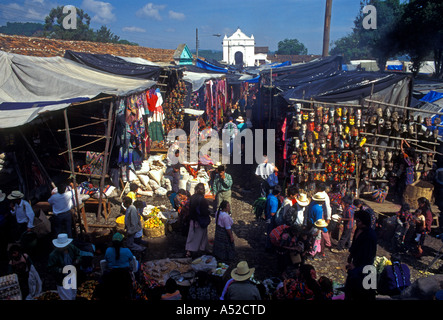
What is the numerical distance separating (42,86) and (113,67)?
144 inches

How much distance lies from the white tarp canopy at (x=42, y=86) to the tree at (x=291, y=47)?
76984 millimetres

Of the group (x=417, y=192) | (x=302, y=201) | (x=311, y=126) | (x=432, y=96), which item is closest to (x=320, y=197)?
(x=302, y=201)

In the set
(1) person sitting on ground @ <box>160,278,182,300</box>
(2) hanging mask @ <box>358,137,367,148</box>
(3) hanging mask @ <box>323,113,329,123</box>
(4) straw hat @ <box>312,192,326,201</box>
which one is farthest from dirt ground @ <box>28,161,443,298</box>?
(3) hanging mask @ <box>323,113,329,123</box>

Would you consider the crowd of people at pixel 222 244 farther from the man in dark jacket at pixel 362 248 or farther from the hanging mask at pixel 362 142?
the hanging mask at pixel 362 142

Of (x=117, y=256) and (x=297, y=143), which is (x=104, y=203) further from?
(x=297, y=143)

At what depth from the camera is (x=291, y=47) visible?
270ft

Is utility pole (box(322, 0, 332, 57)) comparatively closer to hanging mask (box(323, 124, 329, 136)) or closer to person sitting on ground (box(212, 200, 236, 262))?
hanging mask (box(323, 124, 329, 136))

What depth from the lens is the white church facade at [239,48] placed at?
201ft

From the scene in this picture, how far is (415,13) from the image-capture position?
802 inches

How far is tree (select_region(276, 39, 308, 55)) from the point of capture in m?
81.4

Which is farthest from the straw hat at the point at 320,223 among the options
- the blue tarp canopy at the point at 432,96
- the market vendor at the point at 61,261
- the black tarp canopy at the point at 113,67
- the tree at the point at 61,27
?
the tree at the point at 61,27

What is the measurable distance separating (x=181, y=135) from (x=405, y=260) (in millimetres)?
9114

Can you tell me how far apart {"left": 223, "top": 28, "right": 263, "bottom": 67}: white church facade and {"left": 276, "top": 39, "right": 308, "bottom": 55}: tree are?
21.7 m
